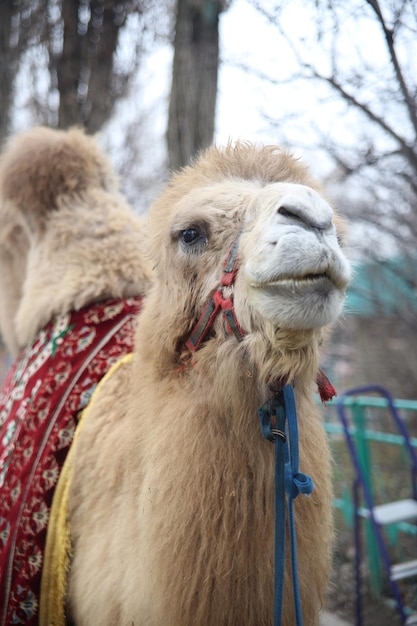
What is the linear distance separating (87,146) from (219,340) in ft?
6.94

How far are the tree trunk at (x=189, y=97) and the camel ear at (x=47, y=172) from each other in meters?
1.02

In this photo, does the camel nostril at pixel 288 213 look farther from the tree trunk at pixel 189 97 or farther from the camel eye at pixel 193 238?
the tree trunk at pixel 189 97

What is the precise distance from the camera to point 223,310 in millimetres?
1812

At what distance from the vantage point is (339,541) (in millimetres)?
4883

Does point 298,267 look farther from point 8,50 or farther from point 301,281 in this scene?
point 8,50

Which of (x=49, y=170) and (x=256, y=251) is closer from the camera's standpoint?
(x=256, y=251)

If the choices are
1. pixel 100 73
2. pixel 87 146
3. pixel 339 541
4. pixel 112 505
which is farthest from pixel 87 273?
pixel 100 73

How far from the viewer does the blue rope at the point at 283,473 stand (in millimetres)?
1647

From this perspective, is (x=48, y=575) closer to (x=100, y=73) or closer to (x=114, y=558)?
(x=114, y=558)

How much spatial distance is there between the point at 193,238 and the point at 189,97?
9.03 ft

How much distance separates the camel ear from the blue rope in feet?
6.90

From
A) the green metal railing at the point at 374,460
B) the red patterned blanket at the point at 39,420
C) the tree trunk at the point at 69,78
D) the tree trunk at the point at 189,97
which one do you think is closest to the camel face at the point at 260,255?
the red patterned blanket at the point at 39,420

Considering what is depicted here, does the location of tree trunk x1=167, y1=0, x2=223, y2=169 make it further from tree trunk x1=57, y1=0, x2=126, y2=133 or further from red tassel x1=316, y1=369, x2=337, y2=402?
red tassel x1=316, y1=369, x2=337, y2=402

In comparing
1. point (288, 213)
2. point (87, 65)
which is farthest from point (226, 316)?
point (87, 65)
